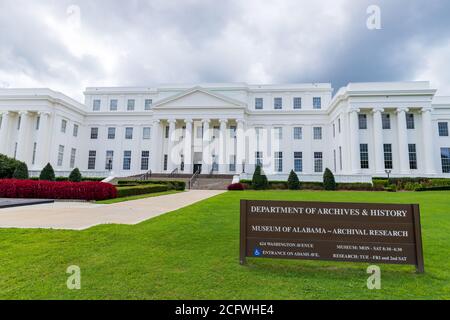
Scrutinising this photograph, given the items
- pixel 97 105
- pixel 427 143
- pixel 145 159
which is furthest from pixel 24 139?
pixel 427 143

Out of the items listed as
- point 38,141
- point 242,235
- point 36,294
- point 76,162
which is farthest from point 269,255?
point 76,162

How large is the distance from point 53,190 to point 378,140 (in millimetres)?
32875

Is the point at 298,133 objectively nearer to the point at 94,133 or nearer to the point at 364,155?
the point at 364,155

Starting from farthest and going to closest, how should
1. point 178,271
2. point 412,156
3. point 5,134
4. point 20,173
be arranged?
1. point 5,134
2. point 412,156
3. point 20,173
4. point 178,271

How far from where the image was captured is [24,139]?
121 ft

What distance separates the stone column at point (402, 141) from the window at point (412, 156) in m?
1.63

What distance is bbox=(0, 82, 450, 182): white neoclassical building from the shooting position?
3188cm

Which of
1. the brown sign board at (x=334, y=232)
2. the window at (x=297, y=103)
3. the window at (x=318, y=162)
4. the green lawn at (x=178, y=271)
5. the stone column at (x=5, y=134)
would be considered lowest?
the green lawn at (x=178, y=271)

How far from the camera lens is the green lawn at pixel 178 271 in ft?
11.0

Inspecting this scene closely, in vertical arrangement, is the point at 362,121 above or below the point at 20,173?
above

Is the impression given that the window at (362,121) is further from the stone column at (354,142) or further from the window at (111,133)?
the window at (111,133)

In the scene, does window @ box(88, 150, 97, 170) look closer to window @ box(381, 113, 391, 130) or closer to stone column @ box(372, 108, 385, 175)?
stone column @ box(372, 108, 385, 175)

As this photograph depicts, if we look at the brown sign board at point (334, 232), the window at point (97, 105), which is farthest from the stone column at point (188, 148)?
the brown sign board at point (334, 232)
